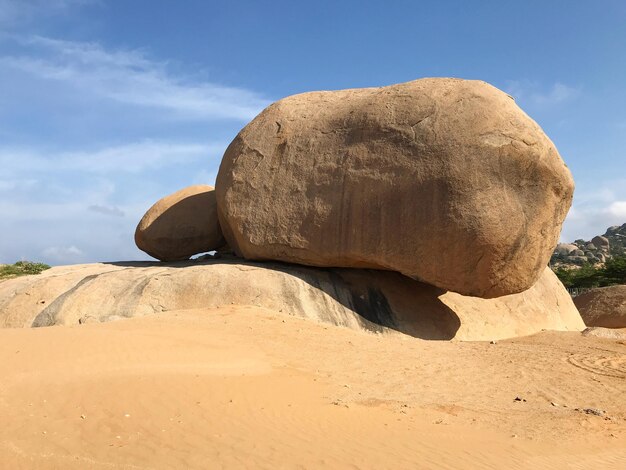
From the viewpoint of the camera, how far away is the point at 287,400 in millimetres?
5727

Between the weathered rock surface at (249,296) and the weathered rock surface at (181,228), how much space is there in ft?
2.64

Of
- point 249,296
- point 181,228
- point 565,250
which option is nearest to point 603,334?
point 249,296

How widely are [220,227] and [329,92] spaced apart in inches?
146

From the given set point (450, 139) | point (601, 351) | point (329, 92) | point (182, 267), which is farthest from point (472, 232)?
point (182, 267)

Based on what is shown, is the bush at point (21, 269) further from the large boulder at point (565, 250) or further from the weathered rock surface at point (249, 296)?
the large boulder at point (565, 250)

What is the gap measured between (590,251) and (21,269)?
53354 millimetres

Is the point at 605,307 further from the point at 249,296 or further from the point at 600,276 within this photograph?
the point at 249,296

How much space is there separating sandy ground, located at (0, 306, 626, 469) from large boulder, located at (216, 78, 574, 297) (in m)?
1.90

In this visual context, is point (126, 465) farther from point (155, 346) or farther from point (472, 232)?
point (472, 232)

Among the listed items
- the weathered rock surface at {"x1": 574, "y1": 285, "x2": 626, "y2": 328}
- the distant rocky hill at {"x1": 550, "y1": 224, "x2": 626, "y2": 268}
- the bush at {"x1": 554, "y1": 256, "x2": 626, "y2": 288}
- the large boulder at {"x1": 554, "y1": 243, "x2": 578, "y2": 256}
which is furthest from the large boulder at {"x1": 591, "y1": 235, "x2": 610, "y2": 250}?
the weathered rock surface at {"x1": 574, "y1": 285, "x2": 626, "y2": 328}

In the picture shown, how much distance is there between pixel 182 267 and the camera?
11.4 meters

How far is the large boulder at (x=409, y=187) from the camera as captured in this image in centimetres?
995

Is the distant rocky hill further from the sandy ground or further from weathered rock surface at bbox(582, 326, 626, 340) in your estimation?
the sandy ground

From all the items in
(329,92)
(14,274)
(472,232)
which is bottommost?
(14,274)
